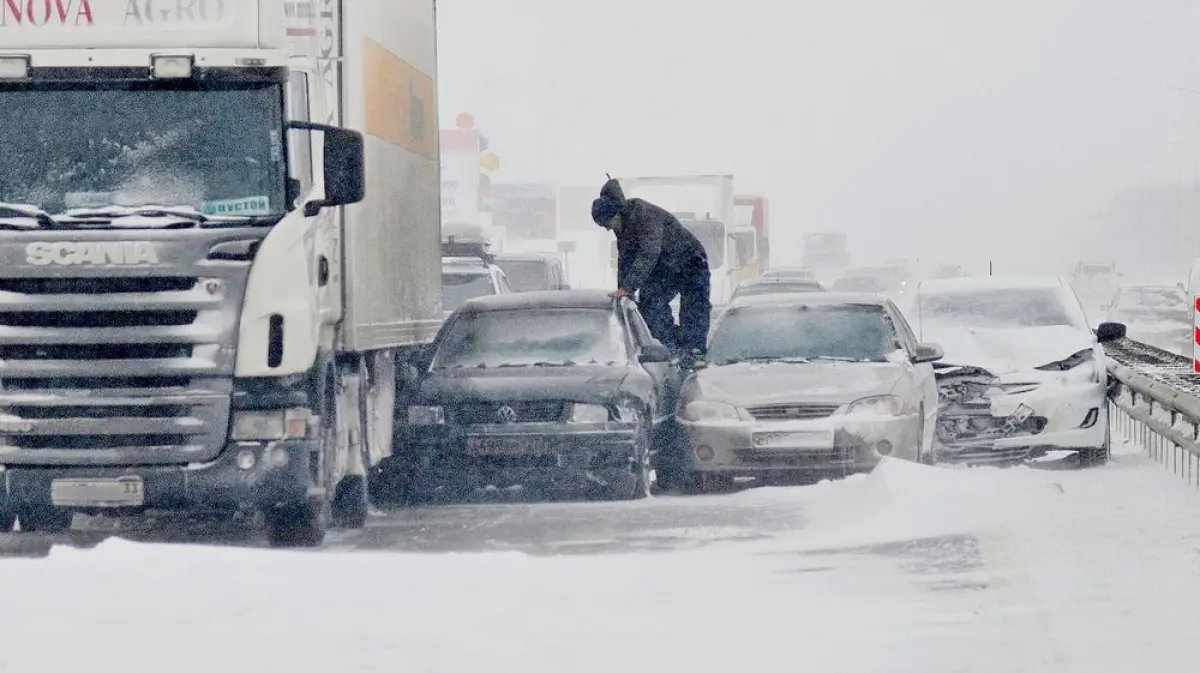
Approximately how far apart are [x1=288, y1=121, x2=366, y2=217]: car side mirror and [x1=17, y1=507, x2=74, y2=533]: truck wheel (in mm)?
2347

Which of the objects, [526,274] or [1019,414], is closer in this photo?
[1019,414]

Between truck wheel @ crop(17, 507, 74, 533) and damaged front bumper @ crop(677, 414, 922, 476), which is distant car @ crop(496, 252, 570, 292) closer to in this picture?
damaged front bumper @ crop(677, 414, 922, 476)

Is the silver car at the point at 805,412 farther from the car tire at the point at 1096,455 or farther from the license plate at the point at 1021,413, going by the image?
the car tire at the point at 1096,455

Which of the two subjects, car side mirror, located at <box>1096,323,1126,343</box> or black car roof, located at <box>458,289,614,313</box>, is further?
car side mirror, located at <box>1096,323,1126,343</box>

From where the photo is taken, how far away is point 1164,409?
15617mm

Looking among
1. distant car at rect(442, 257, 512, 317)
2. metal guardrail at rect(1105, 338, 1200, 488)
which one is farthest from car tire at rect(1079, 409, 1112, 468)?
distant car at rect(442, 257, 512, 317)

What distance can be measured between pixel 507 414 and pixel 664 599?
5.22 m

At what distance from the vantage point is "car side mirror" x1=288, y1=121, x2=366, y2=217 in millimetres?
11359

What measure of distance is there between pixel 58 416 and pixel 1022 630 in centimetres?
536

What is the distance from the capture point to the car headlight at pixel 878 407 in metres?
14.7

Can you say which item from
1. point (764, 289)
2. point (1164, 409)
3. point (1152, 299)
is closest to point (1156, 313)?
point (1152, 299)

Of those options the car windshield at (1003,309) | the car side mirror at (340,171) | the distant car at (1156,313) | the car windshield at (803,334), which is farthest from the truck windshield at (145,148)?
the distant car at (1156,313)

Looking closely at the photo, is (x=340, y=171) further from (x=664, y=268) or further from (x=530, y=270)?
(x=530, y=270)

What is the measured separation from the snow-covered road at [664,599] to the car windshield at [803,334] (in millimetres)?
2914
